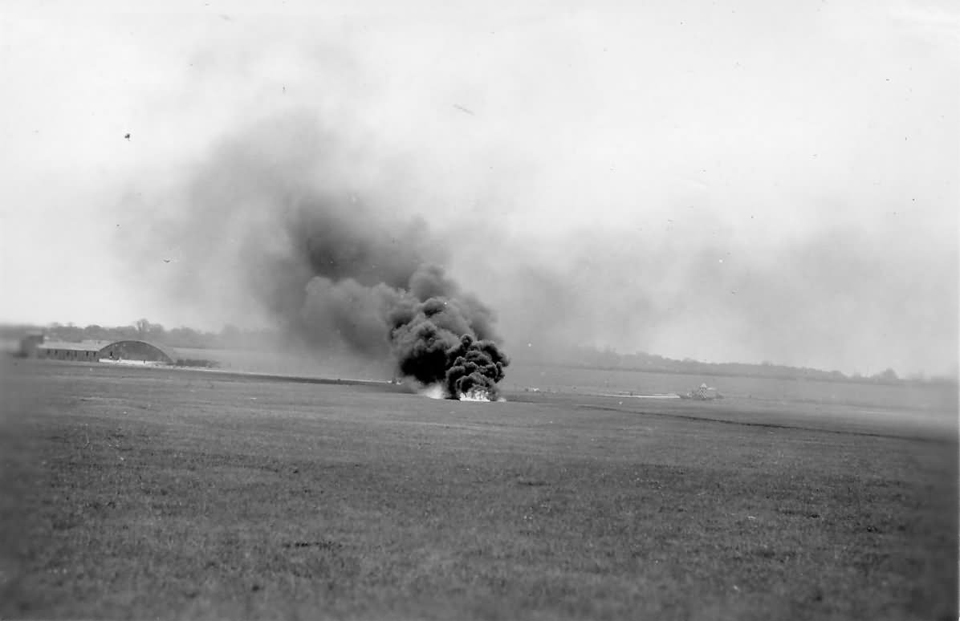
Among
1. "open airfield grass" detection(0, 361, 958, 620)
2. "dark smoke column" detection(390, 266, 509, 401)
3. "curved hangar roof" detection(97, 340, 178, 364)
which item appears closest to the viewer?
"open airfield grass" detection(0, 361, 958, 620)

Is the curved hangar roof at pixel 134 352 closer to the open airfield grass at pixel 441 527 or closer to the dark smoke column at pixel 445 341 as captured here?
the dark smoke column at pixel 445 341

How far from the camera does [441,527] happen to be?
17938 mm

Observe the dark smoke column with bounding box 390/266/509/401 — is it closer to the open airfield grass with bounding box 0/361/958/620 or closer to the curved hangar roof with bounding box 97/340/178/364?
the open airfield grass with bounding box 0/361/958/620

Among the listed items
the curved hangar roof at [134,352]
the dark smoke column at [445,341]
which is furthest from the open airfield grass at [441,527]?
the curved hangar roof at [134,352]

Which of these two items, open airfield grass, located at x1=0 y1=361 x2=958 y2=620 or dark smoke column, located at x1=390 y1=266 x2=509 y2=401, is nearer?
open airfield grass, located at x1=0 y1=361 x2=958 y2=620

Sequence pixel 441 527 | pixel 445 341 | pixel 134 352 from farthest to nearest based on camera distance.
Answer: pixel 134 352 → pixel 445 341 → pixel 441 527

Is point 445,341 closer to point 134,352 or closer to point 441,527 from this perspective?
point 441,527

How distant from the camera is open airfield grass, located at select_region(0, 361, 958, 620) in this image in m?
12.2

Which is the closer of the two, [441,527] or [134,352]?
[441,527]

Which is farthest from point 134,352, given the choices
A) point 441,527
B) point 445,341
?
point 441,527

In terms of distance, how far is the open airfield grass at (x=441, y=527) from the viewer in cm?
1218

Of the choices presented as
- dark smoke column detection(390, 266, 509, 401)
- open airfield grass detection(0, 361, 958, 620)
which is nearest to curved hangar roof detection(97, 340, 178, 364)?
dark smoke column detection(390, 266, 509, 401)

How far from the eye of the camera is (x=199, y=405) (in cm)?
4653

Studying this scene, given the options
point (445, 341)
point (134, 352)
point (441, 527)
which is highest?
point (445, 341)
